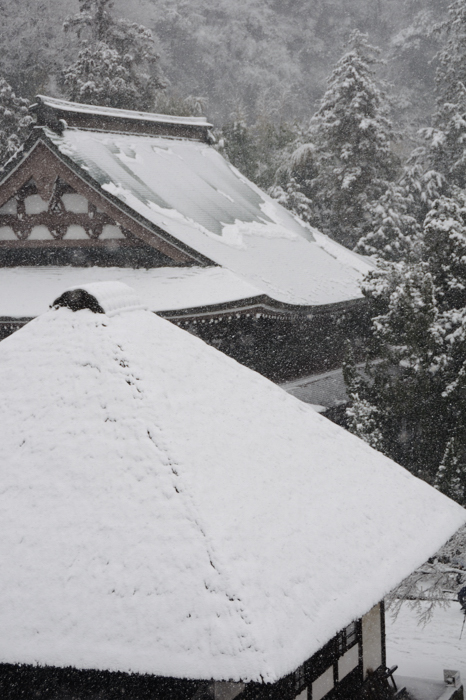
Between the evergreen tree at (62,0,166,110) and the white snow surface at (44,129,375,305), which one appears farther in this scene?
the evergreen tree at (62,0,166,110)

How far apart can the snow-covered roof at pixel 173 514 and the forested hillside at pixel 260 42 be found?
37204mm

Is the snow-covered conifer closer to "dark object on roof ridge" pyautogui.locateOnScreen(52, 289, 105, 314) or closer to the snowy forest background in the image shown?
the snowy forest background

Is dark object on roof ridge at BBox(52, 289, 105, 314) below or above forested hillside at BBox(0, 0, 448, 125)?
below

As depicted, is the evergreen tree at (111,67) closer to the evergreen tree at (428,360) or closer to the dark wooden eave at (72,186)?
the dark wooden eave at (72,186)

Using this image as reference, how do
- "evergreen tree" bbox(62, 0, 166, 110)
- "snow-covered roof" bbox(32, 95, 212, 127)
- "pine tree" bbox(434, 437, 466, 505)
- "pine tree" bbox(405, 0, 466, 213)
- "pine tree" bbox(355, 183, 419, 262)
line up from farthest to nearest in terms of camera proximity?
"evergreen tree" bbox(62, 0, 166, 110)
"pine tree" bbox(405, 0, 466, 213)
"pine tree" bbox(355, 183, 419, 262)
"snow-covered roof" bbox(32, 95, 212, 127)
"pine tree" bbox(434, 437, 466, 505)

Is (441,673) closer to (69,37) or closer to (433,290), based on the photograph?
(433,290)

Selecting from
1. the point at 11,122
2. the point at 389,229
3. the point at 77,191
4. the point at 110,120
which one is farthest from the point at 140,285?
the point at 11,122

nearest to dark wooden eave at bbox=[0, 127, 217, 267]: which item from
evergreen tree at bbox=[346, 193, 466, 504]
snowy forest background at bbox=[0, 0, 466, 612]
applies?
snowy forest background at bbox=[0, 0, 466, 612]

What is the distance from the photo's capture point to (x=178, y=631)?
334 cm

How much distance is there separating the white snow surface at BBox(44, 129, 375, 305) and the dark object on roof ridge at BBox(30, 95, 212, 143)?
21 centimetres

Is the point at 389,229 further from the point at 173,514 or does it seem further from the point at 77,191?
the point at 173,514

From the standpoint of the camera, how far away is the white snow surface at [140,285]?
32.6ft

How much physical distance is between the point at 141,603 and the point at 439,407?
6533mm

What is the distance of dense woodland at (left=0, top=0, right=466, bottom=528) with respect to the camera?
9250 millimetres
